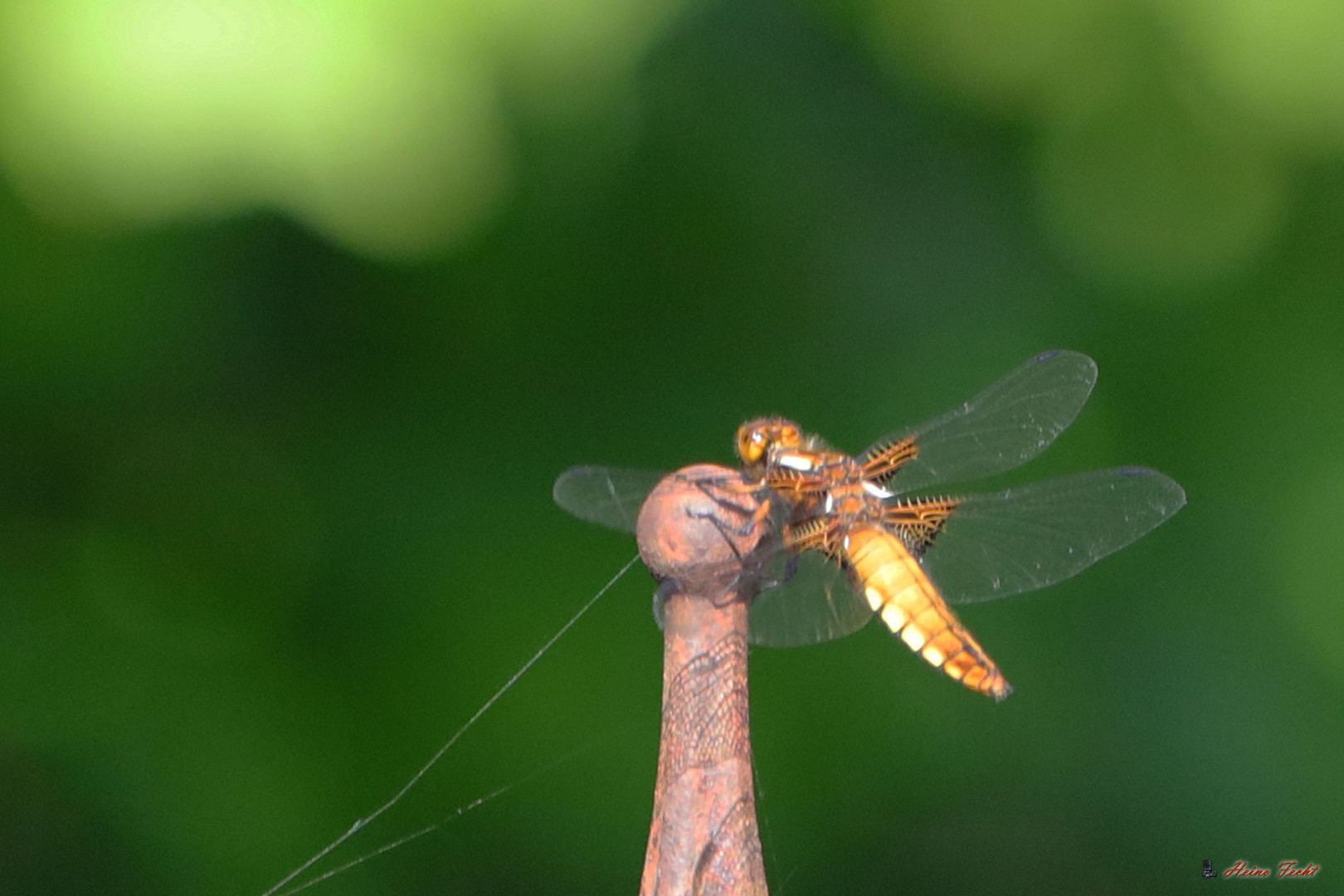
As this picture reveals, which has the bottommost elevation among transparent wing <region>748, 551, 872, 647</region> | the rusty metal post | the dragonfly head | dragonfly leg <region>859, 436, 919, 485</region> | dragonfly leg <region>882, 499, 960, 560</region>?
the rusty metal post

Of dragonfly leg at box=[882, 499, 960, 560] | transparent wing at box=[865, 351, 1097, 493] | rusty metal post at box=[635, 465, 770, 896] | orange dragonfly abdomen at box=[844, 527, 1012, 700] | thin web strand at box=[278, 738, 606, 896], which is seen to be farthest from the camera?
thin web strand at box=[278, 738, 606, 896]

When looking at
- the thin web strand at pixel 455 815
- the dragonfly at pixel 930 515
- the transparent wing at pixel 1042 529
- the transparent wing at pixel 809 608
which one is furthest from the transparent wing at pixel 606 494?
the thin web strand at pixel 455 815

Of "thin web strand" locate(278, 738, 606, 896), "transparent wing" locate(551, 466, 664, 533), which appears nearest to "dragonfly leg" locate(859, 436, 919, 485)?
"transparent wing" locate(551, 466, 664, 533)

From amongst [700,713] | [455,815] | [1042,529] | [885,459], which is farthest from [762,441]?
[455,815]

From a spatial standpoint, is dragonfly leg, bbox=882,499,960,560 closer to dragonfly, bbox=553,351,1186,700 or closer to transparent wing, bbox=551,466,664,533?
dragonfly, bbox=553,351,1186,700

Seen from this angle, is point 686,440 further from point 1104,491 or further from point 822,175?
point 1104,491
